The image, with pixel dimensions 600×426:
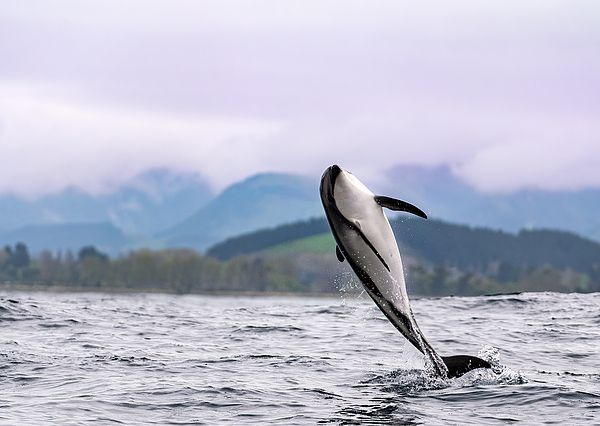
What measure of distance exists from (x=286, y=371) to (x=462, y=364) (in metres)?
4.04

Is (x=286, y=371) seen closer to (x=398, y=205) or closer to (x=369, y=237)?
(x=369, y=237)

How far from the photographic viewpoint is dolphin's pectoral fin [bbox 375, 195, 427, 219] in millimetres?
12001

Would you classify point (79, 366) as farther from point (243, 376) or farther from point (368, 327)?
point (368, 327)

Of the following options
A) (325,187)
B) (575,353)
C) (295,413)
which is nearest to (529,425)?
(295,413)

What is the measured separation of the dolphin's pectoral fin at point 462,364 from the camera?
13.7m

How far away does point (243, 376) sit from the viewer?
50.2 feet

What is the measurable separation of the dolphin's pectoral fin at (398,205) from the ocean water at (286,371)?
3.31 metres

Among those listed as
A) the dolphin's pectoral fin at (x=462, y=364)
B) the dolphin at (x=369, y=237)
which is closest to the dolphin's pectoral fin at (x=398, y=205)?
the dolphin at (x=369, y=237)

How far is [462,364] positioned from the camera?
1371cm

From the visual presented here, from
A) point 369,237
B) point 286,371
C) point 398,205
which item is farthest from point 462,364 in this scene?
point 286,371

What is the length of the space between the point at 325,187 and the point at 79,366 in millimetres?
7760

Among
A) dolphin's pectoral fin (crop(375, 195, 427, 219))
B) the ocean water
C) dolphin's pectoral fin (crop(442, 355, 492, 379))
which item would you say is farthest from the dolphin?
the ocean water

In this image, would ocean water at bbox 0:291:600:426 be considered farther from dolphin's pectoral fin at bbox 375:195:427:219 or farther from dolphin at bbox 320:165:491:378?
dolphin's pectoral fin at bbox 375:195:427:219

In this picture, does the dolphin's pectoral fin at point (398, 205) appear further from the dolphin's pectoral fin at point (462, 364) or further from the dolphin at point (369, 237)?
the dolphin's pectoral fin at point (462, 364)
